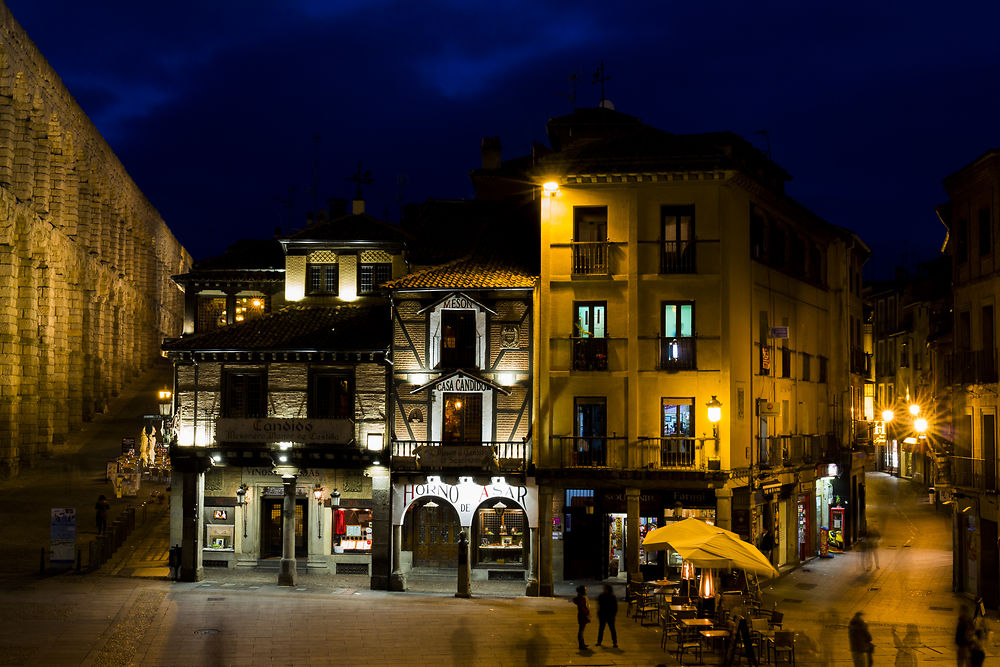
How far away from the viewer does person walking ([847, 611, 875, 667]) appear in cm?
2406

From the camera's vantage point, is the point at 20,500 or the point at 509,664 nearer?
the point at 509,664

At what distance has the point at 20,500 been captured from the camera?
4791 cm

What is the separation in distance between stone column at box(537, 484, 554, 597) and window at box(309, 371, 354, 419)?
7.44 m

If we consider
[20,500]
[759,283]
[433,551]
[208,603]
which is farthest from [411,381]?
[20,500]

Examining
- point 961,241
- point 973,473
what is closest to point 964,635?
point 973,473

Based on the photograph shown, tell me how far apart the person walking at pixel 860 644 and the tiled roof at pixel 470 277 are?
14835 mm

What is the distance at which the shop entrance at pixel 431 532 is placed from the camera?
1433 inches

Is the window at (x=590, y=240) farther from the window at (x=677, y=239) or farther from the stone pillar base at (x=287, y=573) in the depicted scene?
the stone pillar base at (x=287, y=573)

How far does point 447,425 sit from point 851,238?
944 inches

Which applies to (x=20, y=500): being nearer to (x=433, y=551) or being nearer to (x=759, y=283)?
(x=433, y=551)

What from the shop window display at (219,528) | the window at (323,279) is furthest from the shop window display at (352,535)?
the window at (323,279)

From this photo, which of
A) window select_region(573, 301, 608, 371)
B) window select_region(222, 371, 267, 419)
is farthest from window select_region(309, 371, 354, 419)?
window select_region(573, 301, 608, 371)

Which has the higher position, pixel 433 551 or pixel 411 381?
pixel 411 381

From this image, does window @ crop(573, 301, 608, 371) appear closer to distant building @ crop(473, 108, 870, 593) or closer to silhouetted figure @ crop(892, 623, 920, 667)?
distant building @ crop(473, 108, 870, 593)
